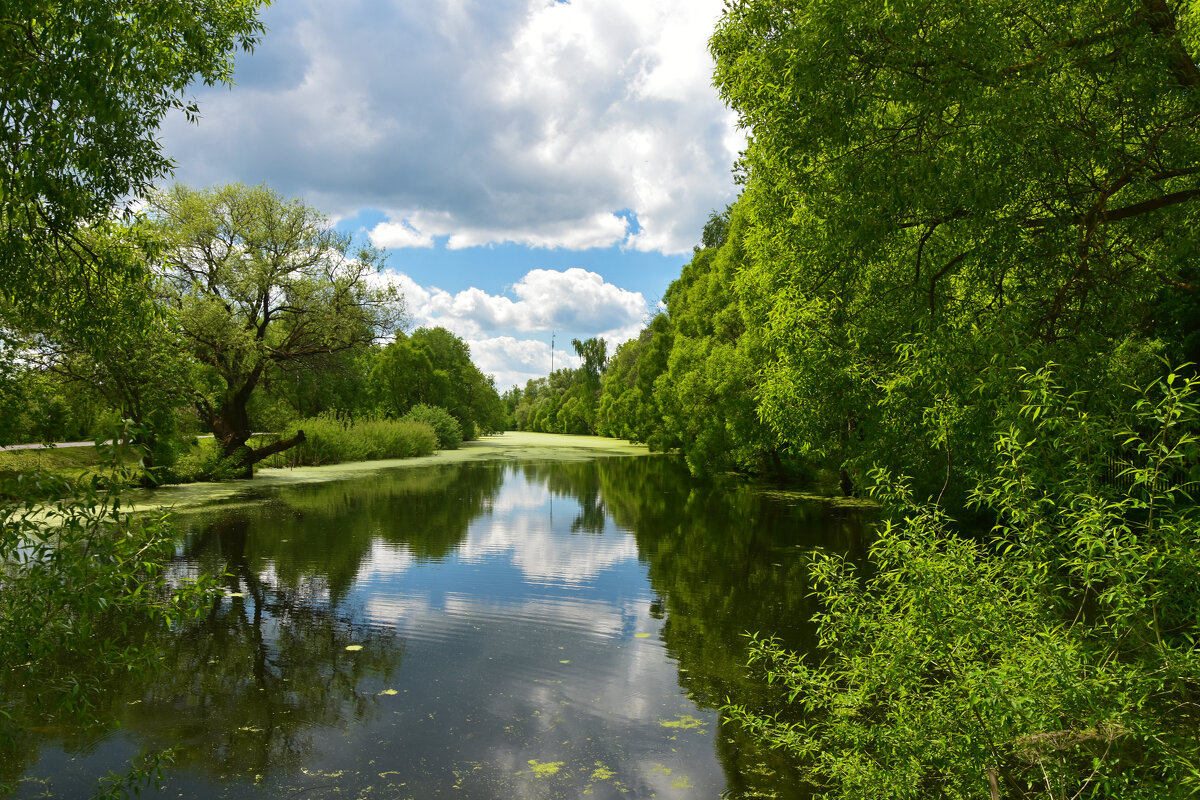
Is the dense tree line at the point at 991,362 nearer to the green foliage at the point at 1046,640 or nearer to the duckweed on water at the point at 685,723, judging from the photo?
the green foliage at the point at 1046,640

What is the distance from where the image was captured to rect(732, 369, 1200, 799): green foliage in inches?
124

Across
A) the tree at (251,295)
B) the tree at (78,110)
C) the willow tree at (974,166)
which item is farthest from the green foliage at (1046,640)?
the tree at (251,295)

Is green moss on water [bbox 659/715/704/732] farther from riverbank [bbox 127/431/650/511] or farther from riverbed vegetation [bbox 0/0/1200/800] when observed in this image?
riverbank [bbox 127/431/650/511]

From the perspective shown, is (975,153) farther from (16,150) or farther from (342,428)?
(342,428)

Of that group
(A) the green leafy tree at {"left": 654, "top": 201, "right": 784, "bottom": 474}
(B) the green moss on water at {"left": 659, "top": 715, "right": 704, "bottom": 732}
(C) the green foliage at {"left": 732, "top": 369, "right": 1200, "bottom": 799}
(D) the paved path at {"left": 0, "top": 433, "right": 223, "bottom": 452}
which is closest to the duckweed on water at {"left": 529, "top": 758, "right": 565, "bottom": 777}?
(B) the green moss on water at {"left": 659, "top": 715, "right": 704, "bottom": 732}

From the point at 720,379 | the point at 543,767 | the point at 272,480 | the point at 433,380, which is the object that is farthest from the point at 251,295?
the point at 433,380

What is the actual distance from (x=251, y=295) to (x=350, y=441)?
1145cm

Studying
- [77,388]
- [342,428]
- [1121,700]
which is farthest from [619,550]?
[342,428]

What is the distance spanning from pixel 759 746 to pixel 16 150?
7075mm

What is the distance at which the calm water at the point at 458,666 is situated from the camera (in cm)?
528

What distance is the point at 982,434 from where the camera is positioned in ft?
18.3

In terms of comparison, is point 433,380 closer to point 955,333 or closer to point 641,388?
point 641,388

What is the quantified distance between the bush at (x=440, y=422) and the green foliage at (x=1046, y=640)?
44951 millimetres

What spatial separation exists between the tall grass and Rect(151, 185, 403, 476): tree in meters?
4.84
